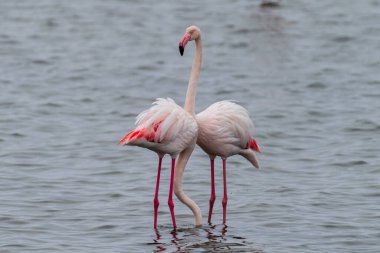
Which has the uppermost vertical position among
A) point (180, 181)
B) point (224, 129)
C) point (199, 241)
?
point (224, 129)

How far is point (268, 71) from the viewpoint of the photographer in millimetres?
15242

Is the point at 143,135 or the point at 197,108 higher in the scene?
the point at 143,135

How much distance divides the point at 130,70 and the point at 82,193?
6.16 m

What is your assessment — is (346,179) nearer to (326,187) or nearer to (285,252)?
(326,187)

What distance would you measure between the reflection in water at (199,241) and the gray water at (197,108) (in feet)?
0.05

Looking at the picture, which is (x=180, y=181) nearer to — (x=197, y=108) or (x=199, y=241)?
(x=199, y=241)

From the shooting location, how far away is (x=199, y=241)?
25.3ft

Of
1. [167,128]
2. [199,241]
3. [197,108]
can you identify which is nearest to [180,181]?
[199,241]

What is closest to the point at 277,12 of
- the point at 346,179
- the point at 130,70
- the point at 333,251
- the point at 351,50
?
the point at 351,50

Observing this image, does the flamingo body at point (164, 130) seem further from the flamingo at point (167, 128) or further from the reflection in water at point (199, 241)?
the reflection in water at point (199, 241)

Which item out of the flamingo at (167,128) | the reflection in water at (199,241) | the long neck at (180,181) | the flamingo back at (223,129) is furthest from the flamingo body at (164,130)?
the reflection in water at (199,241)

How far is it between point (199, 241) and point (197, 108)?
5017 millimetres

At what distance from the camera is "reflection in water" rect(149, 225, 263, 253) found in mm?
7522

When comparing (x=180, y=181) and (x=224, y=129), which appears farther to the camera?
(x=180, y=181)
